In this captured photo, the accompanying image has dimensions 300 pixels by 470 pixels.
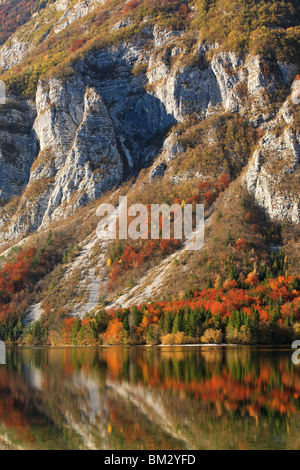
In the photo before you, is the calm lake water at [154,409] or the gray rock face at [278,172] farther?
the gray rock face at [278,172]

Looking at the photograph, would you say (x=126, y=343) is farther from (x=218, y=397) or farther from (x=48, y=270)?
(x=218, y=397)

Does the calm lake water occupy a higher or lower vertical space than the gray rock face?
lower

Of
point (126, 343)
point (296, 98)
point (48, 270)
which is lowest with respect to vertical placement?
point (126, 343)

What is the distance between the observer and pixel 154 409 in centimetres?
3541

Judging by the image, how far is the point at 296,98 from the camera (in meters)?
180

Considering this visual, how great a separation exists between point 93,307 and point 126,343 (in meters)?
32.9

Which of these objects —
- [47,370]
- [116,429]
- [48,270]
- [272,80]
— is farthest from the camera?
[272,80]

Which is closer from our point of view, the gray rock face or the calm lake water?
the calm lake water

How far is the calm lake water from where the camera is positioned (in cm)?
2770

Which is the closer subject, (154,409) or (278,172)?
(154,409)

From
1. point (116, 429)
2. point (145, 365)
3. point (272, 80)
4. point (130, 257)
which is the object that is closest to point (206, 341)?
point (145, 365)

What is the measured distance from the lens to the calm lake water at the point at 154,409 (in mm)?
27703

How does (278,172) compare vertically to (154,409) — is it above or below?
above

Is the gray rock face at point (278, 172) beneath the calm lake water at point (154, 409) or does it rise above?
above
